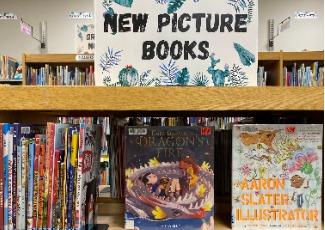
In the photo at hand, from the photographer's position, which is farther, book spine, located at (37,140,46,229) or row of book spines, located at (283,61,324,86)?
row of book spines, located at (283,61,324,86)

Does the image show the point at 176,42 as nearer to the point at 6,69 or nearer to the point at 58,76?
the point at 58,76

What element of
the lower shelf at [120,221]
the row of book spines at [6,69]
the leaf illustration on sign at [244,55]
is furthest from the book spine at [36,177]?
the row of book spines at [6,69]

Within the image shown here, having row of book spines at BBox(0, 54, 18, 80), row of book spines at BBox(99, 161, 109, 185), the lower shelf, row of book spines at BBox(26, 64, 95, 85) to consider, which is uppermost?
row of book spines at BBox(0, 54, 18, 80)

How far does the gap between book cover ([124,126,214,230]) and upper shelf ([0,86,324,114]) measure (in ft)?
0.47

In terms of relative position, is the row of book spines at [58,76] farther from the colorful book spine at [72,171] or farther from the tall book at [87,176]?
the colorful book spine at [72,171]

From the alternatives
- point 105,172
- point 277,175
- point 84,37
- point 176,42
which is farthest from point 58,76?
point 277,175

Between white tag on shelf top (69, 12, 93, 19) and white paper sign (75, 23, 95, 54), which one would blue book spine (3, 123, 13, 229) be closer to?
white paper sign (75, 23, 95, 54)

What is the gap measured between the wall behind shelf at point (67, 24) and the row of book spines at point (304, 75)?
0.84 m

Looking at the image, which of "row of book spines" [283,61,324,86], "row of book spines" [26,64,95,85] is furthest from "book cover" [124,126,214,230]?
"row of book spines" [283,61,324,86]

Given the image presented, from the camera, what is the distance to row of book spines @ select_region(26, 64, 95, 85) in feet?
10.9

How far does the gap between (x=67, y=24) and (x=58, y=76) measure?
44.0 inches

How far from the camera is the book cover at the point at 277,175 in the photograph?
800 millimetres

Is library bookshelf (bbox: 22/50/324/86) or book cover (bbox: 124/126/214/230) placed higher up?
library bookshelf (bbox: 22/50/324/86)

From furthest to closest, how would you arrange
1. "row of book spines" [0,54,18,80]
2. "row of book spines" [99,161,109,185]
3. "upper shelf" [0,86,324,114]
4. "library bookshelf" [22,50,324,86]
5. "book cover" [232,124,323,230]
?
"row of book spines" [0,54,18,80] → "library bookshelf" [22,50,324,86] → "row of book spines" [99,161,109,185] → "book cover" [232,124,323,230] → "upper shelf" [0,86,324,114]
